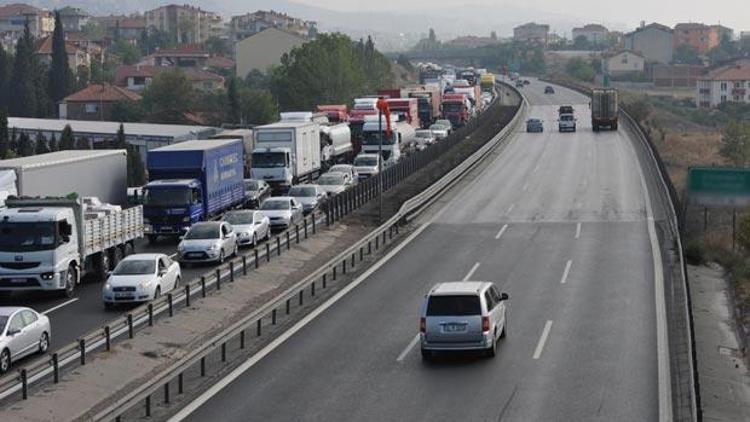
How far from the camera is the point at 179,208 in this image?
1775 inches

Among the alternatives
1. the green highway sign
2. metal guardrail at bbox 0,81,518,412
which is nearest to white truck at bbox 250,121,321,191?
metal guardrail at bbox 0,81,518,412

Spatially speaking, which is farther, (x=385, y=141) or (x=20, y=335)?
(x=385, y=141)

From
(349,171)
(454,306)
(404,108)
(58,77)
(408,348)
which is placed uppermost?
(58,77)

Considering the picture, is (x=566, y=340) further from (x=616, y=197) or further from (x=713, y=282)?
(x=616, y=197)

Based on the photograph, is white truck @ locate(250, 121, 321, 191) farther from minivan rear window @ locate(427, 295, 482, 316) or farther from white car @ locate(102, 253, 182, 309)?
minivan rear window @ locate(427, 295, 482, 316)

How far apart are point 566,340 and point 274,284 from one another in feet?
36.7

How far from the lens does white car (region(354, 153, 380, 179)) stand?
67875mm

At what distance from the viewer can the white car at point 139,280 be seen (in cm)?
3344

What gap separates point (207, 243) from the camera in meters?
40.6

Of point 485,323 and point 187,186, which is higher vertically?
point 187,186

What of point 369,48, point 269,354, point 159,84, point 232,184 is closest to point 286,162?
point 232,184

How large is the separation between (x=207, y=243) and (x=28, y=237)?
692 cm

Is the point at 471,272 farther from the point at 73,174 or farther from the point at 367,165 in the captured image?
the point at 367,165

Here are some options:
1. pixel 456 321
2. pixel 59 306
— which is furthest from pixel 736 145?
pixel 456 321
